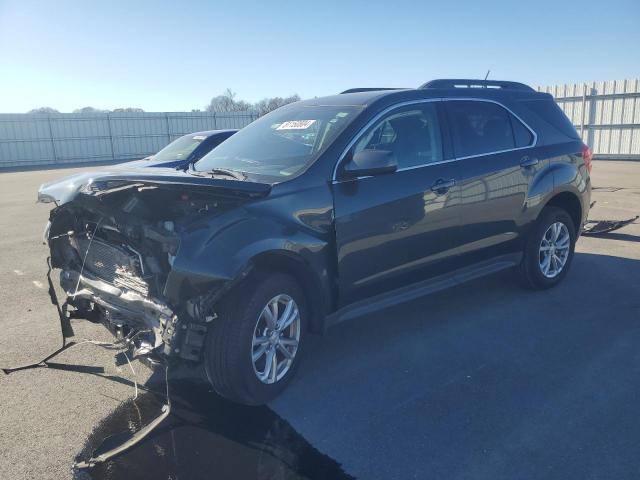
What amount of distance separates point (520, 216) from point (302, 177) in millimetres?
2539

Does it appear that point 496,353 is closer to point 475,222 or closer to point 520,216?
point 475,222

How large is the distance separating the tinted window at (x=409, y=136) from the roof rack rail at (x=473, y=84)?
382mm

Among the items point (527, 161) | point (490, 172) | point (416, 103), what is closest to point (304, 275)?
point (416, 103)

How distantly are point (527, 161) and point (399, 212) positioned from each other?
1861mm

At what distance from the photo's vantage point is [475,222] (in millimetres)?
4691

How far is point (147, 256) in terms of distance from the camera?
343 centimetres

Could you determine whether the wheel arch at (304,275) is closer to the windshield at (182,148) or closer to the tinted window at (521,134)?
the tinted window at (521,134)

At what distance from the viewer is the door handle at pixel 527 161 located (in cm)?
508

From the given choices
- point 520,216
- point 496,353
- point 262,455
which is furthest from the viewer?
point 520,216

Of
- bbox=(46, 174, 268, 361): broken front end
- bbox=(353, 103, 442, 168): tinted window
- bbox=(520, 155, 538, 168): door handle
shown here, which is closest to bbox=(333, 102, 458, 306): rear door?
bbox=(353, 103, 442, 168): tinted window

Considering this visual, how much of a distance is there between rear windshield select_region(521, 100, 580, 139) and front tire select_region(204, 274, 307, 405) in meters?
3.41

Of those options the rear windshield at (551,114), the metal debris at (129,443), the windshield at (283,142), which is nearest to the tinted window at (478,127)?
the rear windshield at (551,114)

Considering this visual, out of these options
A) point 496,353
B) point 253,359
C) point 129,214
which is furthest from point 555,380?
point 129,214

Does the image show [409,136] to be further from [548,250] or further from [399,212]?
[548,250]
